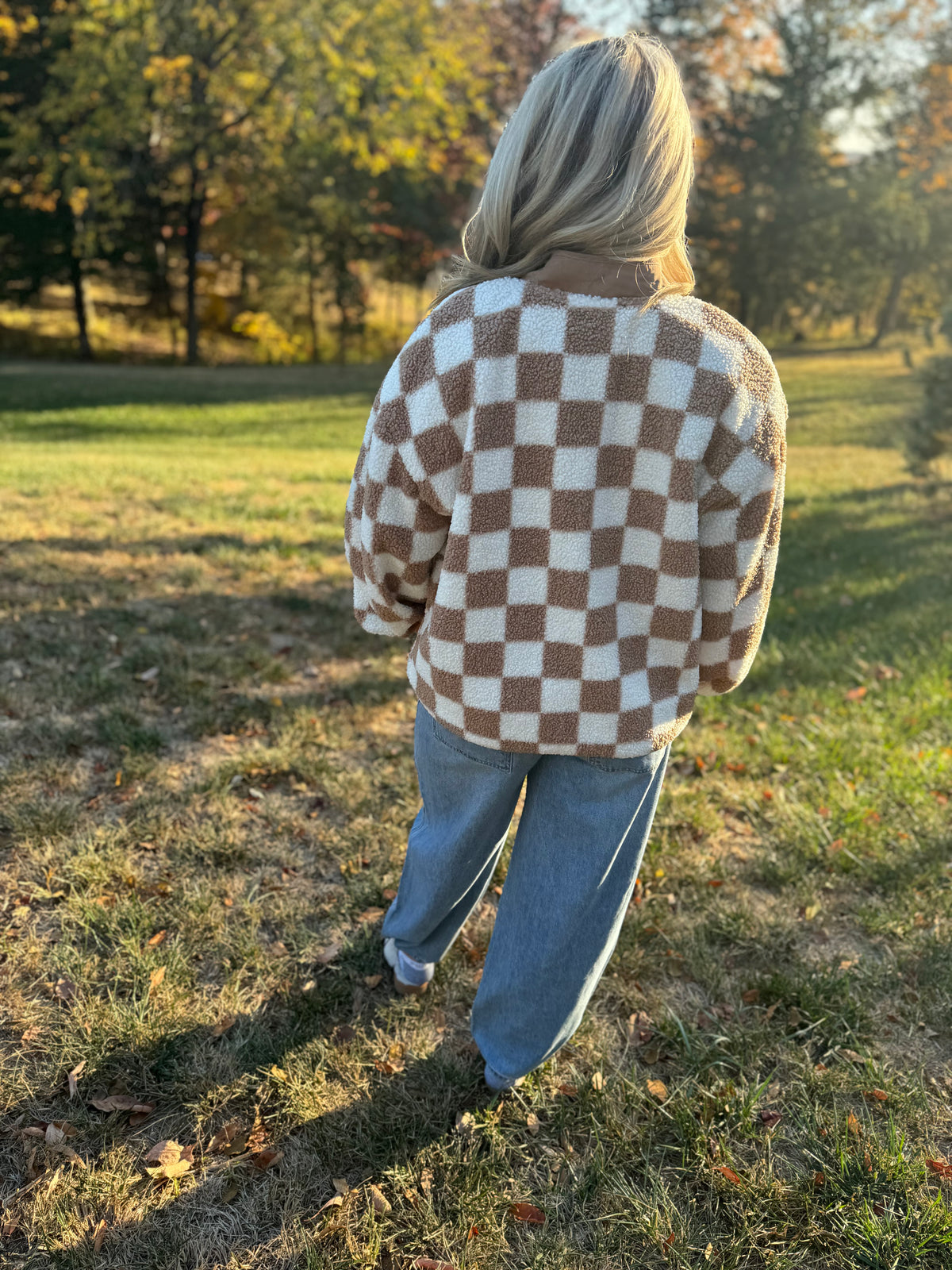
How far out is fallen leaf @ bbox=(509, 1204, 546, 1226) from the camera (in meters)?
1.91

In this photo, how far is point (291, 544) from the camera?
20.5 ft

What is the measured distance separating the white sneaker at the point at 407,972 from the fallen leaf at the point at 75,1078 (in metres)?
0.81

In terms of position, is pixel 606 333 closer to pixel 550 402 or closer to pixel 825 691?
pixel 550 402

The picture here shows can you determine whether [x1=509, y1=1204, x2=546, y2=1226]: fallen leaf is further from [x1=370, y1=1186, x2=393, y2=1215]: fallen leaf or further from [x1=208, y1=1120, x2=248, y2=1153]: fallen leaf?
[x1=208, y1=1120, x2=248, y2=1153]: fallen leaf

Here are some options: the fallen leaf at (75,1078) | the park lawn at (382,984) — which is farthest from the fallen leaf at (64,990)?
the fallen leaf at (75,1078)

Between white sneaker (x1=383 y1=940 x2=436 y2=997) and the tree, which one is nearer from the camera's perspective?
white sneaker (x1=383 y1=940 x2=436 y2=997)

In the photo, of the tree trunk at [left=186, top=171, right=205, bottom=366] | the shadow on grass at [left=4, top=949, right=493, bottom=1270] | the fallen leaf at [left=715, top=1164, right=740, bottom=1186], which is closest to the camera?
the shadow on grass at [left=4, top=949, right=493, bottom=1270]

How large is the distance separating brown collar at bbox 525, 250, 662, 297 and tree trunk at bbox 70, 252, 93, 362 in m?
25.0

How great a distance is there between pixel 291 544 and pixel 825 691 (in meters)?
3.71

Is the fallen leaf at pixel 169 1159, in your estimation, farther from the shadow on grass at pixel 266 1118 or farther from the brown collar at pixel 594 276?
the brown collar at pixel 594 276

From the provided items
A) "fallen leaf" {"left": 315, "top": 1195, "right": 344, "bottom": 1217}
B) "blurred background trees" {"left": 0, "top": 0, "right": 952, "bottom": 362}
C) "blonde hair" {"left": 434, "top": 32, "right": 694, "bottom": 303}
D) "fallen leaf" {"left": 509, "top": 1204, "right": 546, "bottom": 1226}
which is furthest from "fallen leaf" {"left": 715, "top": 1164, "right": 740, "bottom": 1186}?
"blurred background trees" {"left": 0, "top": 0, "right": 952, "bottom": 362}

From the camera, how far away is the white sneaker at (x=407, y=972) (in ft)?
7.77

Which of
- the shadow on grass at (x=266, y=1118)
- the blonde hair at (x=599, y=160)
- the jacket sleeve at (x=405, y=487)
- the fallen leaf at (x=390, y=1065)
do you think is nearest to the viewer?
the blonde hair at (x=599, y=160)

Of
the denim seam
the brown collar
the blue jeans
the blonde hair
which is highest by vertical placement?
the blonde hair
